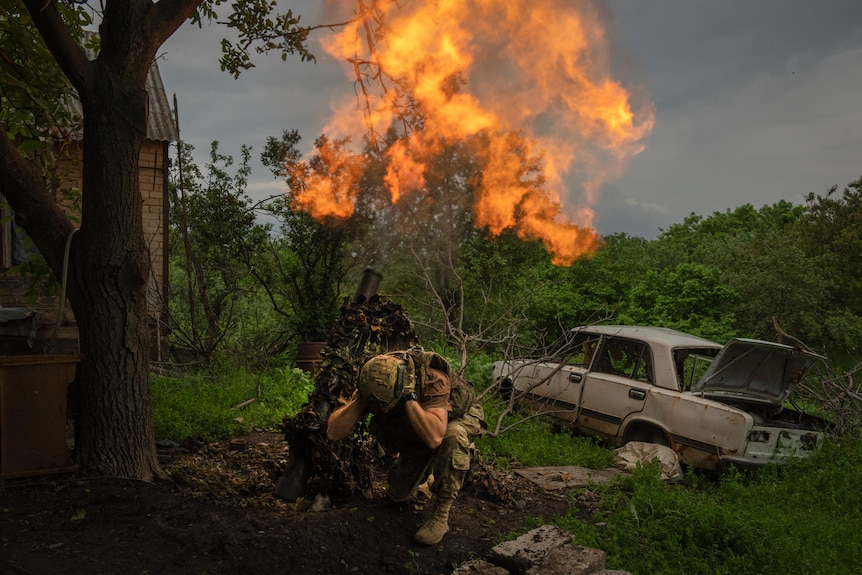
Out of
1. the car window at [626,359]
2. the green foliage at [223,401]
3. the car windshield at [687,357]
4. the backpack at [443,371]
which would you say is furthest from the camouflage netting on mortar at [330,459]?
the car windshield at [687,357]

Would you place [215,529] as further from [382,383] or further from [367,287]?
[367,287]

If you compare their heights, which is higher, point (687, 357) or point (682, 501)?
point (687, 357)

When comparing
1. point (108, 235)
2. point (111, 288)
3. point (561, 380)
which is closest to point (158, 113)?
point (108, 235)

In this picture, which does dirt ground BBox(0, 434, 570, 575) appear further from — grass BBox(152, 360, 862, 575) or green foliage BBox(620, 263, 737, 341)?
green foliage BBox(620, 263, 737, 341)

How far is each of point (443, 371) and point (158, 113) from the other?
34.8ft

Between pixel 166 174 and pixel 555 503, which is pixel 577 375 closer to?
pixel 555 503

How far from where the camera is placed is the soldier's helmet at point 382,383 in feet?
14.5

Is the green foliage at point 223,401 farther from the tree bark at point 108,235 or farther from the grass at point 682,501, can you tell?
the tree bark at point 108,235

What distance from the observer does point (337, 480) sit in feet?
17.5

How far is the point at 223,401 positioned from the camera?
874 centimetres

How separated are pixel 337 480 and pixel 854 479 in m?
4.90

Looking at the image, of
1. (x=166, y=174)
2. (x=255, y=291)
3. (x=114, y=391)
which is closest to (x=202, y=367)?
(x=255, y=291)

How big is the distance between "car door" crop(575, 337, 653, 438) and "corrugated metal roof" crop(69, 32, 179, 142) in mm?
8787

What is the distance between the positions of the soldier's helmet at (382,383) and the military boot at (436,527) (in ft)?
2.83
